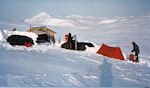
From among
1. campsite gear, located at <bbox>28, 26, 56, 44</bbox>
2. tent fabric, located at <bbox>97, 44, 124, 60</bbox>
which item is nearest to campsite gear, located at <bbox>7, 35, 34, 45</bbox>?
campsite gear, located at <bbox>28, 26, 56, 44</bbox>

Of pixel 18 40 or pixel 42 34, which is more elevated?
pixel 42 34

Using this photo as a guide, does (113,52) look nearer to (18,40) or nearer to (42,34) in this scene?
(18,40)

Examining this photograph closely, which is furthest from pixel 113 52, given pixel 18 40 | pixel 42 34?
pixel 42 34

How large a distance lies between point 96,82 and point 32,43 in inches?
312

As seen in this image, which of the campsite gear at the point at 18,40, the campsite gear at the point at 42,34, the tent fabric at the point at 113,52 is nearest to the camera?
the tent fabric at the point at 113,52

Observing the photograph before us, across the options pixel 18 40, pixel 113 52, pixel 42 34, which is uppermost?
pixel 42 34

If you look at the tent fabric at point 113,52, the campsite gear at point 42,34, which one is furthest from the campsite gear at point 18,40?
the tent fabric at point 113,52

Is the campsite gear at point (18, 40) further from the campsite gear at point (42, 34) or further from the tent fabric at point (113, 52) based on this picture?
the tent fabric at point (113, 52)

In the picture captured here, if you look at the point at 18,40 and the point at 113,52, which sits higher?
the point at 18,40

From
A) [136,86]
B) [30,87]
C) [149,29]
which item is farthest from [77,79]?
[149,29]

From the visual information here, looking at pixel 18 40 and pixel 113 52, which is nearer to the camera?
pixel 113 52

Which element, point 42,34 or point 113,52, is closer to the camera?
point 113,52

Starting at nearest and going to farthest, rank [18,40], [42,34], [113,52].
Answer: [113,52], [18,40], [42,34]

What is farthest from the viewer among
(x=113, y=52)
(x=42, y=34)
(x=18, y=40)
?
(x=42, y=34)
